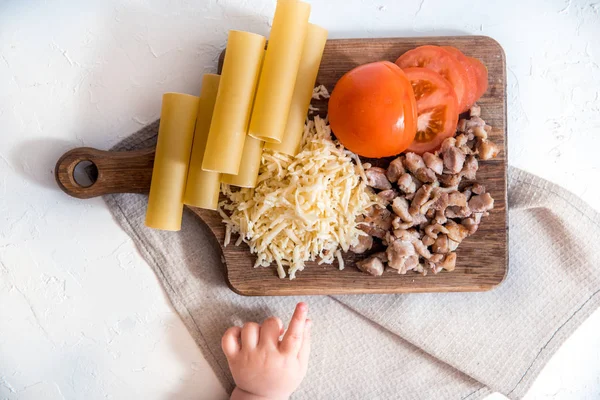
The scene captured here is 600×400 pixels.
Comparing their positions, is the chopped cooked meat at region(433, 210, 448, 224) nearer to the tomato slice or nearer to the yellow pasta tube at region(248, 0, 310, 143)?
the tomato slice

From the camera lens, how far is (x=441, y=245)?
4.85ft

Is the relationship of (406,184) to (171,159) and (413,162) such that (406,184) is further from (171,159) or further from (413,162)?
(171,159)

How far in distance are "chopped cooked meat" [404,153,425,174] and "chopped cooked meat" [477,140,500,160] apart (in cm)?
18

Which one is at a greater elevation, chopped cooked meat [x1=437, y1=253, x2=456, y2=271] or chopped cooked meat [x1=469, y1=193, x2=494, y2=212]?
chopped cooked meat [x1=469, y1=193, x2=494, y2=212]

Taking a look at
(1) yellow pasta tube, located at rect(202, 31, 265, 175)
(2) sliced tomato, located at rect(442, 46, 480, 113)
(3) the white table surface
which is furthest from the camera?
(3) the white table surface

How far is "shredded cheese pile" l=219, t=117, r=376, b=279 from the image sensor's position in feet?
4.55

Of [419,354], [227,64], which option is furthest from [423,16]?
[419,354]

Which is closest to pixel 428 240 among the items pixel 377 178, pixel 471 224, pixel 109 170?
pixel 471 224

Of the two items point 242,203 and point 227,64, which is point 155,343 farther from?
point 227,64

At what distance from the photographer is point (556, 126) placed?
1.64 m

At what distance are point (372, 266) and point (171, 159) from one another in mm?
666

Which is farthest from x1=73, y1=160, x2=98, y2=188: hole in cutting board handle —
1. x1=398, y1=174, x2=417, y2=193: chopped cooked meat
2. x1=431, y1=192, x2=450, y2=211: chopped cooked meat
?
x1=431, y1=192, x2=450, y2=211: chopped cooked meat

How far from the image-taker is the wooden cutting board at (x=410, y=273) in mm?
1521

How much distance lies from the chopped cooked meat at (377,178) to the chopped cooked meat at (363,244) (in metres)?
0.16
